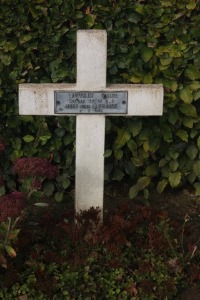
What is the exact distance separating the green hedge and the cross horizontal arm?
0.80 m

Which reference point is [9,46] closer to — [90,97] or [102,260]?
[90,97]

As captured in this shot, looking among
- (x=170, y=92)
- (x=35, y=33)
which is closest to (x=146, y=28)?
(x=170, y=92)

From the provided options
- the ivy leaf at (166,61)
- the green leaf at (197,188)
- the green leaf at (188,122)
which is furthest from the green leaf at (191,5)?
the green leaf at (197,188)

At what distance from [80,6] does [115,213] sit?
167 centimetres

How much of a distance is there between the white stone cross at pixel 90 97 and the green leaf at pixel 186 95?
0.84 meters

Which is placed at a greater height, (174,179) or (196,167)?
(196,167)

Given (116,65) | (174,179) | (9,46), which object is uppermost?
(9,46)

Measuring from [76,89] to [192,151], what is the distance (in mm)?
1504

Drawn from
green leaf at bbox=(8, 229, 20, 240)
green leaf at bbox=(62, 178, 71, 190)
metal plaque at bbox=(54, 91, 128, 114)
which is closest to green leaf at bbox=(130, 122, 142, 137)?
green leaf at bbox=(62, 178, 71, 190)

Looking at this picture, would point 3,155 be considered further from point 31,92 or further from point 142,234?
point 142,234

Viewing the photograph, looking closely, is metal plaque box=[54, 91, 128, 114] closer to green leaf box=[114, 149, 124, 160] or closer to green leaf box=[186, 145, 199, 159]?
green leaf box=[114, 149, 124, 160]

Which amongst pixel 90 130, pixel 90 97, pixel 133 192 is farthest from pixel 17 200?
pixel 133 192

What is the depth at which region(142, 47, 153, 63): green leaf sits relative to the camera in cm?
482

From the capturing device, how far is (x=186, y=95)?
489 centimetres
